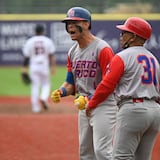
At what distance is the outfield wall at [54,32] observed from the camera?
22000mm

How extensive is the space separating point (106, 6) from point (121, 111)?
18533 mm

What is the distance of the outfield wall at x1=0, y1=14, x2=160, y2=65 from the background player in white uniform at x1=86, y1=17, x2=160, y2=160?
52.1 ft

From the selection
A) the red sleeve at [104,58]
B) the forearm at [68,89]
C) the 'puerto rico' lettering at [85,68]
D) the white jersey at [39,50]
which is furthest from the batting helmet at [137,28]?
the white jersey at [39,50]

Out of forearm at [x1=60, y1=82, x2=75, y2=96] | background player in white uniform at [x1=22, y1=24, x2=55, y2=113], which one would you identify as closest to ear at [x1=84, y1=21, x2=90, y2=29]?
forearm at [x1=60, y1=82, x2=75, y2=96]

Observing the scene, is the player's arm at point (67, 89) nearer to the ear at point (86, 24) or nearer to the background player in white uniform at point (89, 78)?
the background player in white uniform at point (89, 78)

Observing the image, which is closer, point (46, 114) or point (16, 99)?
point (46, 114)

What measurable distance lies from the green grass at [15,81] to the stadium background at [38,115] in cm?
10

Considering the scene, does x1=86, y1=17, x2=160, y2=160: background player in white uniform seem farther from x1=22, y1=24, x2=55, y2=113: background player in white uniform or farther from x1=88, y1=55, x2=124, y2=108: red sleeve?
x1=22, y1=24, x2=55, y2=113: background player in white uniform

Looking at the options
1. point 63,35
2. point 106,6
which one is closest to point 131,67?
point 63,35

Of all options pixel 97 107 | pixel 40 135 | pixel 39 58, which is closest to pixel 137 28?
pixel 97 107

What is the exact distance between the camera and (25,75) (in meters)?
20.5

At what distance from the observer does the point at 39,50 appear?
50.5 feet

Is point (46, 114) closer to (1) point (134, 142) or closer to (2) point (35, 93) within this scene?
(2) point (35, 93)

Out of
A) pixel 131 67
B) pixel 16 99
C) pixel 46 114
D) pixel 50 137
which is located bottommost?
pixel 16 99
